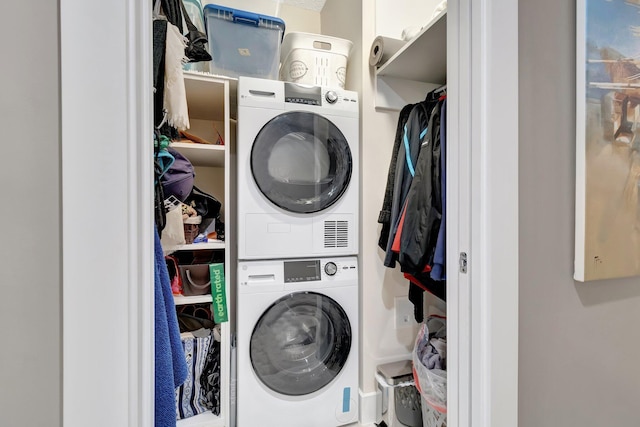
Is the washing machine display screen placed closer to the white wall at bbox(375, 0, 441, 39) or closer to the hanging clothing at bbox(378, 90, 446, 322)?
the hanging clothing at bbox(378, 90, 446, 322)

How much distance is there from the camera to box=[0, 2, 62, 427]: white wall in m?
0.39

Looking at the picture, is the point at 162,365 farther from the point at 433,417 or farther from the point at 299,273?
the point at 433,417

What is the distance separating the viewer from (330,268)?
1.47 meters

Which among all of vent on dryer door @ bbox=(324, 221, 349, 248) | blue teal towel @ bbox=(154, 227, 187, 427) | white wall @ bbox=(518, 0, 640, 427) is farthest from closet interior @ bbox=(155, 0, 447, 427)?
blue teal towel @ bbox=(154, 227, 187, 427)

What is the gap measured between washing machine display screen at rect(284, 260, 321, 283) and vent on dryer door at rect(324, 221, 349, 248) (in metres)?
0.13

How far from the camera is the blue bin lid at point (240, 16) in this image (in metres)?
1.41

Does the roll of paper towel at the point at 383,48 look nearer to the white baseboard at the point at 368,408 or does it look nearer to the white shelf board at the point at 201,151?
the white shelf board at the point at 201,151

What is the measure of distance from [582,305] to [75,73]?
1.27m

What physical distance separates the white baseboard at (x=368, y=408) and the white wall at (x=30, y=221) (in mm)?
1417

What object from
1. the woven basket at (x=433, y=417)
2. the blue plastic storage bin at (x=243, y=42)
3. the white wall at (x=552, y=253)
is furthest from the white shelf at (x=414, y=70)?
the woven basket at (x=433, y=417)

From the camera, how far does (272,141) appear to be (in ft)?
4.59

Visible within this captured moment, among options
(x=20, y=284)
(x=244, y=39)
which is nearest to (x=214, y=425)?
(x=20, y=284)

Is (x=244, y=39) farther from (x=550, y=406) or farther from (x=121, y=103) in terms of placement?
(x=550, y=406)

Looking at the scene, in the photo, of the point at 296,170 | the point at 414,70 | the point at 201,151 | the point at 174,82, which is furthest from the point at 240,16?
the point at 174,82
